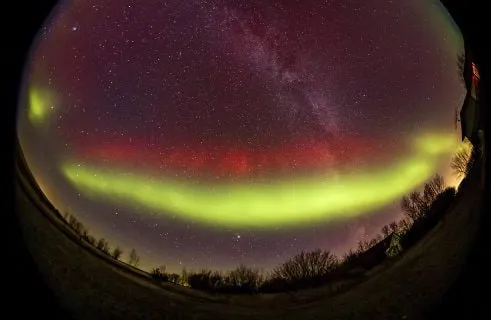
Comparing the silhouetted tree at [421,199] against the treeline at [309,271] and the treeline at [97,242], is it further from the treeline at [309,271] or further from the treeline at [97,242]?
the treeline at [97,242]

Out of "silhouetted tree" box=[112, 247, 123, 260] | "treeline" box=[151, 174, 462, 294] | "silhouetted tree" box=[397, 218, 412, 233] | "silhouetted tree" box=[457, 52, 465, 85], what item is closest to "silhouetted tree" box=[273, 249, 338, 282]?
"treeline" box=[151, 174, 462, 294]

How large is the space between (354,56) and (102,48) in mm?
388

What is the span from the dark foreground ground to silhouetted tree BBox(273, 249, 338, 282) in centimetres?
3

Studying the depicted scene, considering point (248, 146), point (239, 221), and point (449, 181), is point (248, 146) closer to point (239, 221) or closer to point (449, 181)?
point (239, 221)

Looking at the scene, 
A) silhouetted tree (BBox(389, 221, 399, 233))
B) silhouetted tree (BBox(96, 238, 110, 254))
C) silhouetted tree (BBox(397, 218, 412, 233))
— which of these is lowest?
silhouetted tree (BBox(96, 238, 110, 254))

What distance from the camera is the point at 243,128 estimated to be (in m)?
0.99

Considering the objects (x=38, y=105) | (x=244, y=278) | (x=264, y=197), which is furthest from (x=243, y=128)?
(x=38, y=105)

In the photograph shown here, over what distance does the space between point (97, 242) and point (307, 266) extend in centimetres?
32

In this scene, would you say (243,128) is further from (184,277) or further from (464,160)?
(464,160)

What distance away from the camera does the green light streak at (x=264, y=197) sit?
0.98 metres

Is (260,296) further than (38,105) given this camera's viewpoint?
No

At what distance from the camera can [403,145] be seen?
104cm

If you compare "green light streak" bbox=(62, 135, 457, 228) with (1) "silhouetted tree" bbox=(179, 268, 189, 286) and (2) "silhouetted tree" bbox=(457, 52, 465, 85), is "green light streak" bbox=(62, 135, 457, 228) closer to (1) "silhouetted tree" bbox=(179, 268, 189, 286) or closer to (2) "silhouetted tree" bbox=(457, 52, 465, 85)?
(1) "silhouetted tree" bbox=(179, 268, 189, 286)

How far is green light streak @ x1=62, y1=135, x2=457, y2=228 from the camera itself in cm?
98
